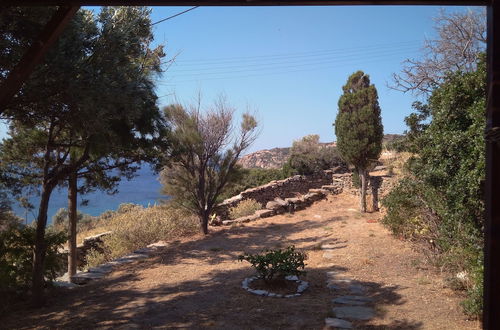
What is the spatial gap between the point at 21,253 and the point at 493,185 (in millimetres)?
6559

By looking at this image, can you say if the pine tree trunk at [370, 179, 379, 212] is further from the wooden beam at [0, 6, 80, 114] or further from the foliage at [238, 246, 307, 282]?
the wooden beam at [0, 6, 80, 114]

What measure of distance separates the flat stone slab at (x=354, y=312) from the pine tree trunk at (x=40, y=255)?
447cm

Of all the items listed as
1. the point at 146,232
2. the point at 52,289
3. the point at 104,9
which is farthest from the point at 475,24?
the point at 52,289

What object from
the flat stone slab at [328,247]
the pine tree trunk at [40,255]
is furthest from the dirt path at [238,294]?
the pine tree trunk at [40,255]

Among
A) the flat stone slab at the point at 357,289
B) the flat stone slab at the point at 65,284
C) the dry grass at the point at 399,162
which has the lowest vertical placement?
the flat stone slab at the point at 65,284

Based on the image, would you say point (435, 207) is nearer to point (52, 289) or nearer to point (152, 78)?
point (152, 78)

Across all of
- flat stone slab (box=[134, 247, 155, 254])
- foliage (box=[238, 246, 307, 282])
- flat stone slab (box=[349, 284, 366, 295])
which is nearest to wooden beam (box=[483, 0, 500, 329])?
flat stone slab (box=[349, 284, 366, 295])

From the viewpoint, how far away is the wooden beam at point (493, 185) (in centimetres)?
242

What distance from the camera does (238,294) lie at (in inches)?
231

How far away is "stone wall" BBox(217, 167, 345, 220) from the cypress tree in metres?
3.95

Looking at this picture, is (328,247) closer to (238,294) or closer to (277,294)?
(277,294)

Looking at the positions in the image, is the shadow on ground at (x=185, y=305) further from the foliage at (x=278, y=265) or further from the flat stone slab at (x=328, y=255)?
the flat stone slab at (x=328, y=255)

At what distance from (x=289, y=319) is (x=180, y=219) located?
7575mm

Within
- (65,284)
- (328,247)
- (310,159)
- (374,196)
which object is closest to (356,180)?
(374,196)
